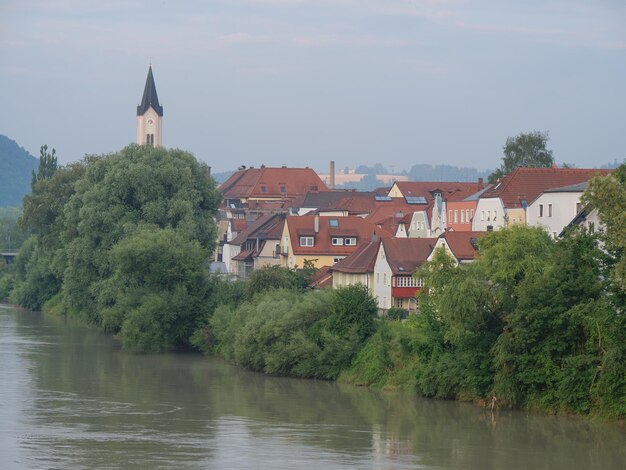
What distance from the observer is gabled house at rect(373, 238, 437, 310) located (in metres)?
62.3

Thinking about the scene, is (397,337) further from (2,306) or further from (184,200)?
(2,306)

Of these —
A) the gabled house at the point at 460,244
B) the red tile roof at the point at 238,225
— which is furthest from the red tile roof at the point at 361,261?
the red tile roof at the point at 238,225

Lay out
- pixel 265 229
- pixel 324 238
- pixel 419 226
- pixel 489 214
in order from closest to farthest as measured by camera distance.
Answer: pixel 489 214 → pixel 324 238 → pixel 419 226 → pixel 265 229

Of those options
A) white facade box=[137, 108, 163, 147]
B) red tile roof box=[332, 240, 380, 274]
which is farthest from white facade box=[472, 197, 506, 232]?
white facade box=[137, 108, 163, 147]

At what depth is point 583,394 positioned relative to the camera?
3988cm

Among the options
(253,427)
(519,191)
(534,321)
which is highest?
(519,191)

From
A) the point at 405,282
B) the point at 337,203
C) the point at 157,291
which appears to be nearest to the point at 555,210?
the point at 405,282

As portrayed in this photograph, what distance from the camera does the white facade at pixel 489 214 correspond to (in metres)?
71.2

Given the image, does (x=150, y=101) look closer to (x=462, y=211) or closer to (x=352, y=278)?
(x=462, y=211)

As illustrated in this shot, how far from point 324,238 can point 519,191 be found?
48.5 ft

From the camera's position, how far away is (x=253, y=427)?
39.4 meters

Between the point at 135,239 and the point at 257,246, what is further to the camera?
the point at 257,246

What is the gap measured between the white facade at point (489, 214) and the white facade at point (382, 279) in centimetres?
883

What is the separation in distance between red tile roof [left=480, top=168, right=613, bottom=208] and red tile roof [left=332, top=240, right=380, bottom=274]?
8428mm
